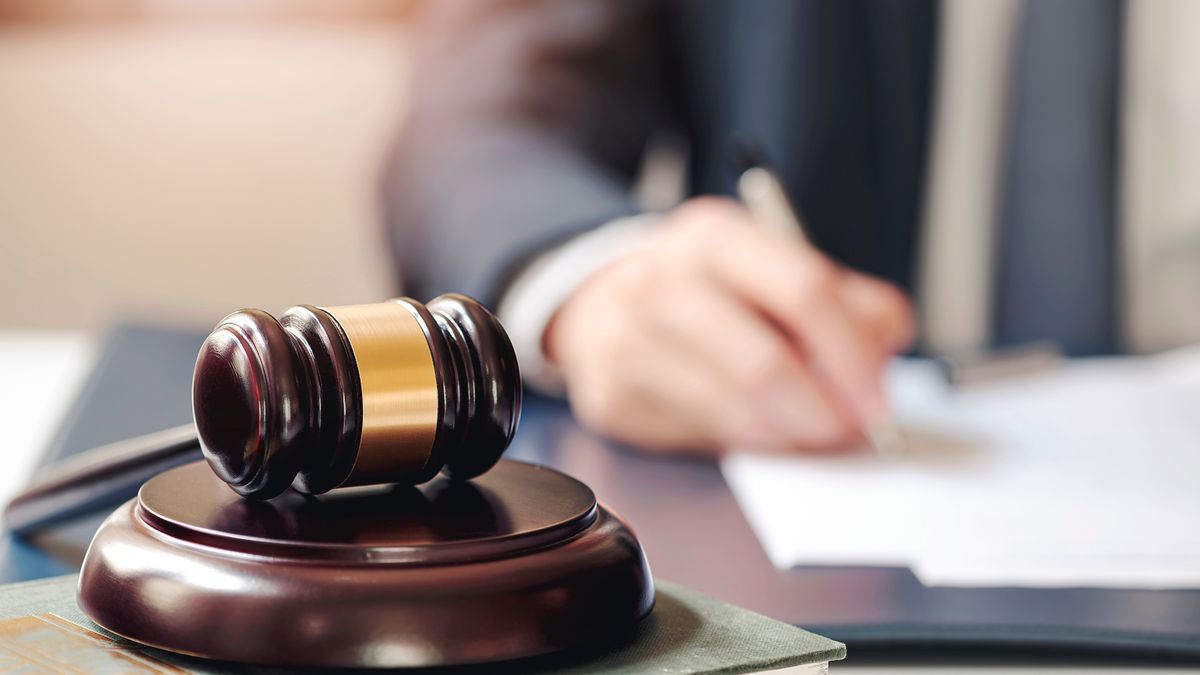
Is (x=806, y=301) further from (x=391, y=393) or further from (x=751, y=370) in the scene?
(x=391, y=393)

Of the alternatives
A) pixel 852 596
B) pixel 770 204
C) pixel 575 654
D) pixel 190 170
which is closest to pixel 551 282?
pixel 770 204

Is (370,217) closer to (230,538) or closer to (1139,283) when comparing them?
(1139,283)

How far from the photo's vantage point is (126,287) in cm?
184

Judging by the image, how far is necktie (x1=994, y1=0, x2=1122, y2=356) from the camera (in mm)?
1111

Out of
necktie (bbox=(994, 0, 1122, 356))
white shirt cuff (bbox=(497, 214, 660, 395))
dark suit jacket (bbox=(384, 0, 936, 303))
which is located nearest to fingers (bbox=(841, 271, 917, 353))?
white shirt cuff (bbox=(497, 214, 660, 395))

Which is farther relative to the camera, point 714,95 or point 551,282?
point 714,95

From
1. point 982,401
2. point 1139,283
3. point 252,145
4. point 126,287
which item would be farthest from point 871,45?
point 126,287

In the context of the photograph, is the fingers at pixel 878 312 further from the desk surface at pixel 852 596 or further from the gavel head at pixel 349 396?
the gavel head at pixel 349 396

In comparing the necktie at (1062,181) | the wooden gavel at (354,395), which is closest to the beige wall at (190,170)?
the necktie at (1062,181)

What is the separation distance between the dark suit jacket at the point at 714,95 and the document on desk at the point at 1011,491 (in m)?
0.42

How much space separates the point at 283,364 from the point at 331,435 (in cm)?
2

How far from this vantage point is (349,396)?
0.81ft

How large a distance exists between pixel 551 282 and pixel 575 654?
1.69ft

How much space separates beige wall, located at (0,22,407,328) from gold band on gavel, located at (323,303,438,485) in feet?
5.12
